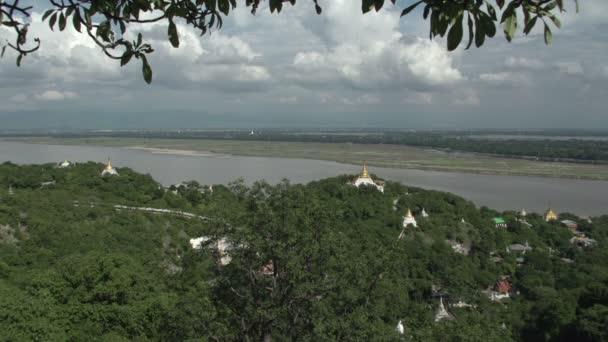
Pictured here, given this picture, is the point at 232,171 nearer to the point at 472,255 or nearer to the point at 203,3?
the point at 472,255

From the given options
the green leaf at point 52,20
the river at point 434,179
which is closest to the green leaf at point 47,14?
the green leaf at point 52,20

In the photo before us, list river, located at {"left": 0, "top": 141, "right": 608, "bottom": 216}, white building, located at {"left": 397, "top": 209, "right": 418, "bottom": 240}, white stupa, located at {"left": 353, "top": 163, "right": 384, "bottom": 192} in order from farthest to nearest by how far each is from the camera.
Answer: river, located at {"left": 0, "top": 141, "right": 608, "bottom": 216}, white stupa, located at {"left": 353, "top": 163, "right": 384, "bottom": 192}, white building, located at {"left": 397, "top": 209, "right": 418, "bottom": 240}

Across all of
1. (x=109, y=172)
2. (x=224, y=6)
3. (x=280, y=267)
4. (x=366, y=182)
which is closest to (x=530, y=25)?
(x=224, y=6)

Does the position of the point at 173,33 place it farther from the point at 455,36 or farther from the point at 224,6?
the point at 455,36

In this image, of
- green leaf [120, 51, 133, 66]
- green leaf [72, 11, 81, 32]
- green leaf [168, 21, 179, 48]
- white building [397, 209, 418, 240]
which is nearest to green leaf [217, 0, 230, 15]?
green leaf [168, 21, 179, 48]

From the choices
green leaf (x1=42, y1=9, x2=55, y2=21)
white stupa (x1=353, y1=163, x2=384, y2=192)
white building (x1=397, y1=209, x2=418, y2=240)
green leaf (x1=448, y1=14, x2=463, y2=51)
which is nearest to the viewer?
green leaf (x1=448, y1=14, x2=463, y2=51)

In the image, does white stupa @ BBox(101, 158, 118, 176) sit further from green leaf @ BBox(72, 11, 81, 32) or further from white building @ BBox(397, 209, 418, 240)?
green leaf @ BBox(72, 11, 81, 32)
